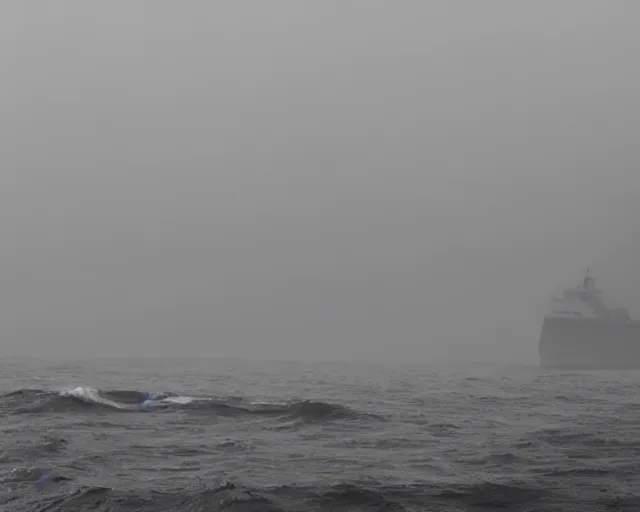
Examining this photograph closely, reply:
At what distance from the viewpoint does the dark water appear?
49.1 feet

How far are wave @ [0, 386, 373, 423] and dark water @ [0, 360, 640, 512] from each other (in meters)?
0.10

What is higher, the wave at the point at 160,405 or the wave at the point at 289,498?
the wave at the point at 289,498

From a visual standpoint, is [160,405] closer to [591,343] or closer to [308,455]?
[308,455]

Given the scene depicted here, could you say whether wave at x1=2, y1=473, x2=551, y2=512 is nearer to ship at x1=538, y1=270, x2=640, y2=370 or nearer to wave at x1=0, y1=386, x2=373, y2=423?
wave at x1=0, y1=386, x2=373, y2=423

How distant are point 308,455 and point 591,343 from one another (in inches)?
4962

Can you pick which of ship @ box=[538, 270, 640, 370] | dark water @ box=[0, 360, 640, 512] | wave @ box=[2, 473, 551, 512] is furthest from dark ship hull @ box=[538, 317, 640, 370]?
wave @ box=[2, 473, 551, 512]

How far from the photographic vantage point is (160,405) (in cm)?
3344

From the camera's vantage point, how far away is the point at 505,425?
27.9 metres

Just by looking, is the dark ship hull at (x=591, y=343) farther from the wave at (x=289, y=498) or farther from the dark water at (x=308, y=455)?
the wave at (x=289, y=498)

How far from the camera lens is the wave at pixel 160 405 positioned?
101ft

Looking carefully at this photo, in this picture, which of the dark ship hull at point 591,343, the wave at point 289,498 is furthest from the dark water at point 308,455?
the dark ship hull at point 591,343

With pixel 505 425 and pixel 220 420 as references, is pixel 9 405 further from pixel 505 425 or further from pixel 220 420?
pixel 505 425

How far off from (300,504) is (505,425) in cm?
1558

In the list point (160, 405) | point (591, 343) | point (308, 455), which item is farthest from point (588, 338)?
point (308, 455)
